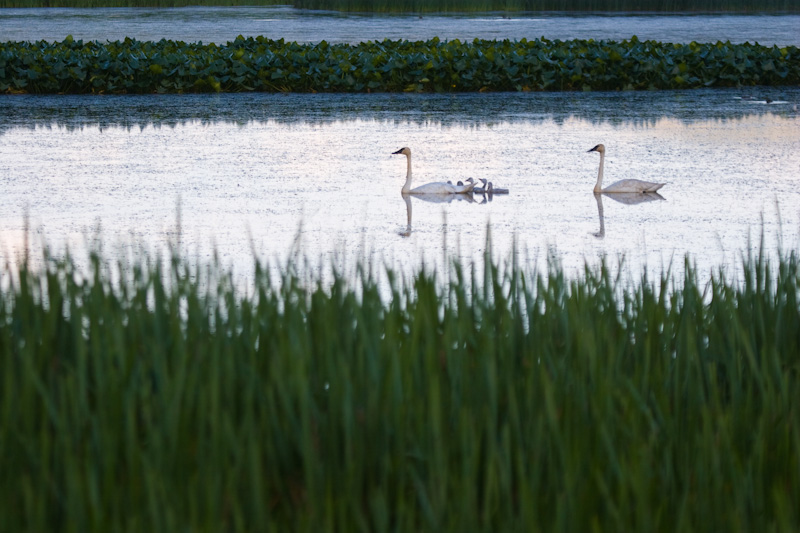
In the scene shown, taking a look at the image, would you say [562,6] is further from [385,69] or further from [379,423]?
[379,423]

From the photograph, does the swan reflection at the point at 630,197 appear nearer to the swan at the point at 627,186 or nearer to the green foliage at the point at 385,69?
the swan at the point at 627,186

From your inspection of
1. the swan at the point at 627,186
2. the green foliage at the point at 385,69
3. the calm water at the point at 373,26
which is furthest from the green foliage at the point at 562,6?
the swan at the point at 627,186

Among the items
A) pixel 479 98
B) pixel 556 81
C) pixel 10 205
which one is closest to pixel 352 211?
pixel 10 205

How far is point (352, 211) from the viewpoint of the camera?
7.54 meters

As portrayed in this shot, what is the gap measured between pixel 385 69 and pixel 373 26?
16.8 metres

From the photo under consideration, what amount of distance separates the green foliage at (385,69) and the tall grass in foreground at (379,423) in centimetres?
1221

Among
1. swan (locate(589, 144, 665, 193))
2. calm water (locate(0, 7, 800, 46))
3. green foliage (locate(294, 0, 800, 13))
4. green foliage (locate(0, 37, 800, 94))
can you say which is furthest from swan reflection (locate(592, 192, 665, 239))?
green foliage (locate(294, 0, 800, 13))

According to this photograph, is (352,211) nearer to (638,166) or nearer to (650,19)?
(638,166)

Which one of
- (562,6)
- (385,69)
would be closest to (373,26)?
(562,6)

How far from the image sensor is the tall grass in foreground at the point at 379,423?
2.29 m

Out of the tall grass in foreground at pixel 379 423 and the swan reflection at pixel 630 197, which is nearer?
the tall grass in foreground at pixel 379 423

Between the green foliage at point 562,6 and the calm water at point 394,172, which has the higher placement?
the green foliage at point 562,6

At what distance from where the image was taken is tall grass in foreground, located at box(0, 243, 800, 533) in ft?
7.52

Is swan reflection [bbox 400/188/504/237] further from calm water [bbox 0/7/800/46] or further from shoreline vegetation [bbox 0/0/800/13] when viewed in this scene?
shoreline vegetation [bbox 0/0/800/13]
